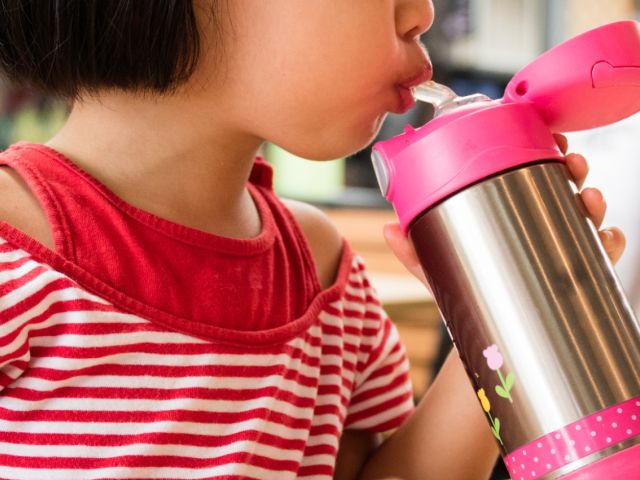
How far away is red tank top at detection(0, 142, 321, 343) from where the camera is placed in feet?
2.22

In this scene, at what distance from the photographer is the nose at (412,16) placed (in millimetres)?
694

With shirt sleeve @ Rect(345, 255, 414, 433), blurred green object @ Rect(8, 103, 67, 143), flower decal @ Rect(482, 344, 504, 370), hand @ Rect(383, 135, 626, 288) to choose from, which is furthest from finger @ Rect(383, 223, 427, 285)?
blurred green object @ Rect(8, 103, 67, 143)

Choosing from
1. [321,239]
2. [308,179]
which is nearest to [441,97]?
[321,239]

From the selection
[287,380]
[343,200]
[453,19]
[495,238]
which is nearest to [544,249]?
[495,238]

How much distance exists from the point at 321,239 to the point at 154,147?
242 millimetres

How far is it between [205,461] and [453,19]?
7.77 feet

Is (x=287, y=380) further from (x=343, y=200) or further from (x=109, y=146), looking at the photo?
(x=343, y=200)

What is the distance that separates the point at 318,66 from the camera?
2.23 feet

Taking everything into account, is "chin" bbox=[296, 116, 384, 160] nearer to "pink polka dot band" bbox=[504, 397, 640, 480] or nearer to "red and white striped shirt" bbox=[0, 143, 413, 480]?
"red and white striped shirt" bbox=[0, 143, 413, 480]

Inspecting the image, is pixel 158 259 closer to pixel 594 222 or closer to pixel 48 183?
pixel 48 183

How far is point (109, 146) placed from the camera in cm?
72

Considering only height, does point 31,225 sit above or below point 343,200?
below

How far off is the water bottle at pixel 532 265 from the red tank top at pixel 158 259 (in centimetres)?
21

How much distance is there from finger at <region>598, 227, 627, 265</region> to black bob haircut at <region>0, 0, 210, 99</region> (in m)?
0.34
